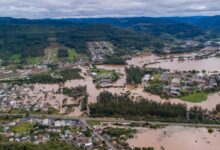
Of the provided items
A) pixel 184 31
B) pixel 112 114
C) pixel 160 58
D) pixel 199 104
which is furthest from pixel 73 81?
pixel 184 31

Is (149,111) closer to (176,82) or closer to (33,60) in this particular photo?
(176,82)

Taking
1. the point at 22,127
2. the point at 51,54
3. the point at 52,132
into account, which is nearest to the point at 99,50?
the point at 51,54

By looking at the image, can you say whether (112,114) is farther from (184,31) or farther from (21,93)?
(184,31)

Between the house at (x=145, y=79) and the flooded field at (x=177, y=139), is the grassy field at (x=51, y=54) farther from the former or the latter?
the flooded field at (x=177, y=139)

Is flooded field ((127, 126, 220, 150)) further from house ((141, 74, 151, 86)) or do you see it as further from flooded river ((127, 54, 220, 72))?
flooded river ((127, 54, 220, 72))

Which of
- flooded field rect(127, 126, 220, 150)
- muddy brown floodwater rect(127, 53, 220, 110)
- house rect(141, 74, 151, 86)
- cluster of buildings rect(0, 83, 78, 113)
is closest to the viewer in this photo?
flooded field rect(127, 126, 220, 150)

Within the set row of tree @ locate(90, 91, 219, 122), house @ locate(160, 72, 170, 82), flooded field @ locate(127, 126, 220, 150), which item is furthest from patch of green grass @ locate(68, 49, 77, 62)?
flooded field @ locate(127, 126, 220, 150)

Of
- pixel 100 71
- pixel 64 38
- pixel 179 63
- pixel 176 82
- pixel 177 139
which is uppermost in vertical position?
pixel 64 38

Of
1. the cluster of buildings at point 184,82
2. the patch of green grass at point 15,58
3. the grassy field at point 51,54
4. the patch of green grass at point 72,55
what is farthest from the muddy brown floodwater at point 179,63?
the patch of green grass at point 15,58
